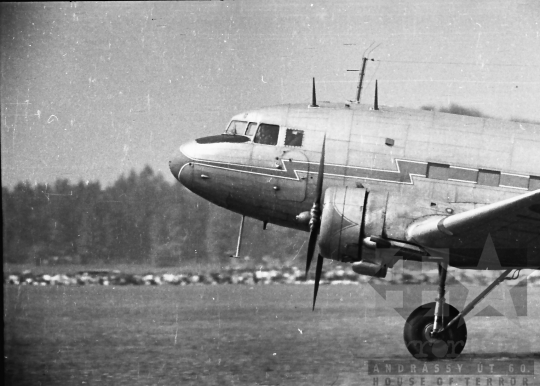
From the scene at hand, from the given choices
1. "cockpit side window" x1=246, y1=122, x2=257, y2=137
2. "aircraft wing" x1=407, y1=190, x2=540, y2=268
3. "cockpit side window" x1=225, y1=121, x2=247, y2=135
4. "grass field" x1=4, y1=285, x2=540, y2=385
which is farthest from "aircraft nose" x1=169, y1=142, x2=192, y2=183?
"aircraft wing" x1=407, y1=190, x2=540, y2=268

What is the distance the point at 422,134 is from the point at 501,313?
7.87m

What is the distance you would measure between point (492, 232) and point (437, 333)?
5.36 ft

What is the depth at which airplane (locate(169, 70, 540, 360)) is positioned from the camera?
9.56 metres

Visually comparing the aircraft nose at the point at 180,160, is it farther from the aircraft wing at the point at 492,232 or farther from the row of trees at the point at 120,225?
the row of trees at the point at 120,225

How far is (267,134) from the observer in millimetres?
11977

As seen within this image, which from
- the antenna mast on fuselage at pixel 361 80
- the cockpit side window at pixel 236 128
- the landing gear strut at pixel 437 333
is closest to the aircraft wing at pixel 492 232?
the landing gear strut at pixel 437 333

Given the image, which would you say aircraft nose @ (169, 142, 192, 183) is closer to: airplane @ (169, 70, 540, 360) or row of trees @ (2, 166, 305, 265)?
airplane @ (169, 70, 540, 360)

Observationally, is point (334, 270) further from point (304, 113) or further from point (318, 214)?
point (318, 214)

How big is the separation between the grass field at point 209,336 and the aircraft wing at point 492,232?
5.28 feet

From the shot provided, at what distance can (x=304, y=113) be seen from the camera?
11.9m

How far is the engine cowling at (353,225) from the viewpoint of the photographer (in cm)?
957

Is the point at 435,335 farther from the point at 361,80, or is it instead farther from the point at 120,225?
the point at 120,225

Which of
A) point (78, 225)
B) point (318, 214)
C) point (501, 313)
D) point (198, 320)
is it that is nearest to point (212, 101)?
point (78, 225)

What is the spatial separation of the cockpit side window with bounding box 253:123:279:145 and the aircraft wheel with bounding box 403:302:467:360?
355cm
